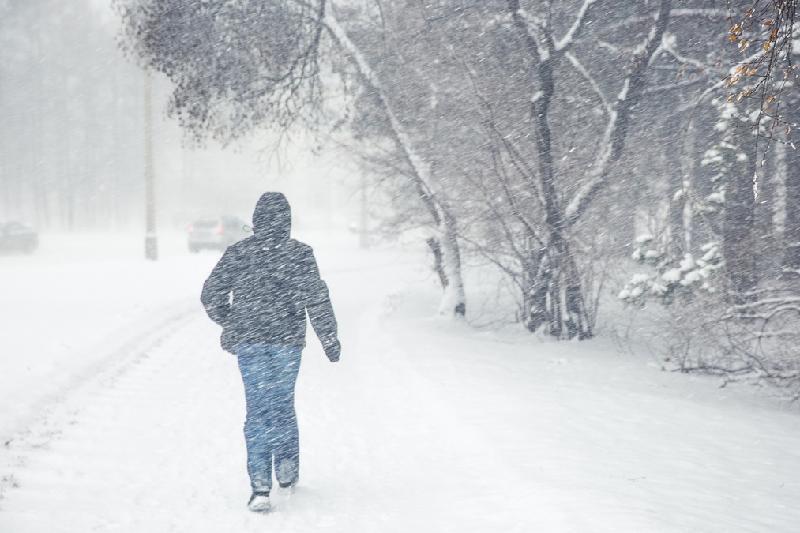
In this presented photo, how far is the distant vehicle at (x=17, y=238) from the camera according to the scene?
1222 inches

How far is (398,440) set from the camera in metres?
6.00

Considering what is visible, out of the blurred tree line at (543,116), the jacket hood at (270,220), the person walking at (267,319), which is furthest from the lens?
the blurred tree line at (543,116)

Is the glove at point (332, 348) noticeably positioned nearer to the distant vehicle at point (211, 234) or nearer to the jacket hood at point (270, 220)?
the jacket hood at point (270, 220)

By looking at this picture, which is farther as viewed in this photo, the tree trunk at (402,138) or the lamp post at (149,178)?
the lamp post at (149,178)

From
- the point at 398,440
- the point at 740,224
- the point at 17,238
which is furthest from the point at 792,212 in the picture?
the point at 17,238

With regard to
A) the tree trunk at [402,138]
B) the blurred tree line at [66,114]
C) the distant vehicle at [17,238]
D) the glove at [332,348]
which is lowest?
the distant vehicle at [17,238]

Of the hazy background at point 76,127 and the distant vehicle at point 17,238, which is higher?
the hazy background at point 76,127

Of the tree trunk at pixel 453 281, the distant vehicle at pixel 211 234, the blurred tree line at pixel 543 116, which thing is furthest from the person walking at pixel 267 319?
the distant vehicle at pixel 211 234

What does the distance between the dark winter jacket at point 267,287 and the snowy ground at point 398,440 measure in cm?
119

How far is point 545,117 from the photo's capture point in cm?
1034

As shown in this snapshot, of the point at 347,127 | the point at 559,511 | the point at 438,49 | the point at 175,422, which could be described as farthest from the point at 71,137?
the point at 559,511

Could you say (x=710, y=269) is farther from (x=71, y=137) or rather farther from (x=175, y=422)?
(x=71, y=137)

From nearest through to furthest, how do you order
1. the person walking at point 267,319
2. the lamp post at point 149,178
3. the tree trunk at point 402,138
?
the person walking at point 267,319, the tree trunk at point 402,138, the lamp post at point 149,178

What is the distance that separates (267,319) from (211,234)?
2738 cm
